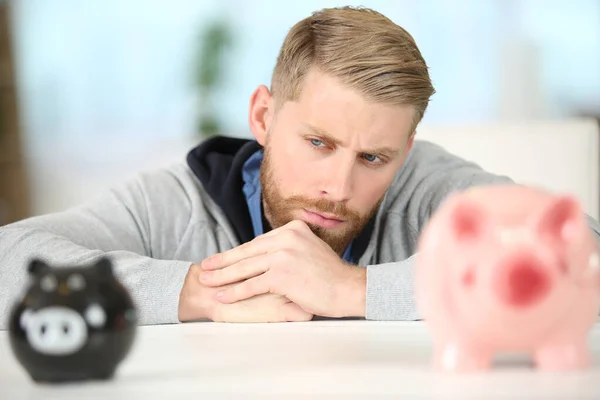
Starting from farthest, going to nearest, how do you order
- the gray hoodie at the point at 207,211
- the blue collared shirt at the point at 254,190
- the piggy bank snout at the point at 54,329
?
the blue collared shirt at the point at 254,190
the gray hoodie at the point at 207,211
the piggy bank snout at the point at 54,329

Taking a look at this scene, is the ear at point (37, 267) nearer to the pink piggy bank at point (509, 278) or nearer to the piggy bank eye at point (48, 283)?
the piggy bank eye at point (48, 283)

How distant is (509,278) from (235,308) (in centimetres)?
65

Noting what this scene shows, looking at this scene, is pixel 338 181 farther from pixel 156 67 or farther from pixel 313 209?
pixel 156 67

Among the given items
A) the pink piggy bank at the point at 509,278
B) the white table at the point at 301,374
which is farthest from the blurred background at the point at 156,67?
the pink piggy bank at the point at 509,278

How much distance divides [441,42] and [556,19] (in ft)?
2.08

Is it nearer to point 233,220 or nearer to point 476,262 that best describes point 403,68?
point 233,220

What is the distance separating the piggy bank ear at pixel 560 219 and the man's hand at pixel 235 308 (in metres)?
0.61

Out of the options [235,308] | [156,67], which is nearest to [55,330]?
[235,308]

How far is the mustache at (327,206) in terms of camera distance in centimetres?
146

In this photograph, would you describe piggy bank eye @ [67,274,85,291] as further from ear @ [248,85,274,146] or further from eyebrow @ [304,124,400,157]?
ear @ [248,85,274,146]

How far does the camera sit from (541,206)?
0.68 meters

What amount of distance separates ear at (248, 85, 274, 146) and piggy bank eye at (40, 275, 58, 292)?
105 cm

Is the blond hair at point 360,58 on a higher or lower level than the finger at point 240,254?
higher

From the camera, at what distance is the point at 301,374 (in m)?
0.75
